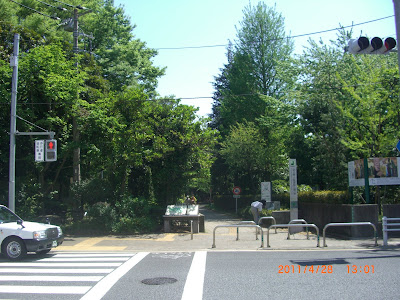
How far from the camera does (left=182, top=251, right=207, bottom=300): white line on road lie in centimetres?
721

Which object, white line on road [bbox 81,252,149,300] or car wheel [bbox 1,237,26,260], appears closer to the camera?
white line on road [bbox 81,252,149,300]

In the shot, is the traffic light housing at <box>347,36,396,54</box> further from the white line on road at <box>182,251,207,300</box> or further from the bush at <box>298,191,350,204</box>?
the bush at <box>298,191,350,204</box>

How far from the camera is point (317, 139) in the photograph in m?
23.0

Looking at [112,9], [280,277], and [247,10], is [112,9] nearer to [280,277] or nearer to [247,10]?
[247,10]

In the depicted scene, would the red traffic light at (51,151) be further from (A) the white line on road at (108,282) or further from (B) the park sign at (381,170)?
(B) the park sign at (381,170)

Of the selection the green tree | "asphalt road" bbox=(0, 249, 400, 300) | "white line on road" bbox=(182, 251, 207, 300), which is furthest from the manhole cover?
the green tree

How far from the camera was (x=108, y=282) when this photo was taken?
8297 millimetres

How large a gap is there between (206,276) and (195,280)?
1.46 ft

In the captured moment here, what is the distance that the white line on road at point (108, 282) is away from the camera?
23.9ft

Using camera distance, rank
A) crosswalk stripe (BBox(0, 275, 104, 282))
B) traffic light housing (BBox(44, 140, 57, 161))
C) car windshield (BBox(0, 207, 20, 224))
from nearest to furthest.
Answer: crosswalk stripe (BBox(0, 275, 104, 282))
car windshield (BBox(0, 207, 20, 224))
traffic light housing (BBox(44, 140, 57, 161))
